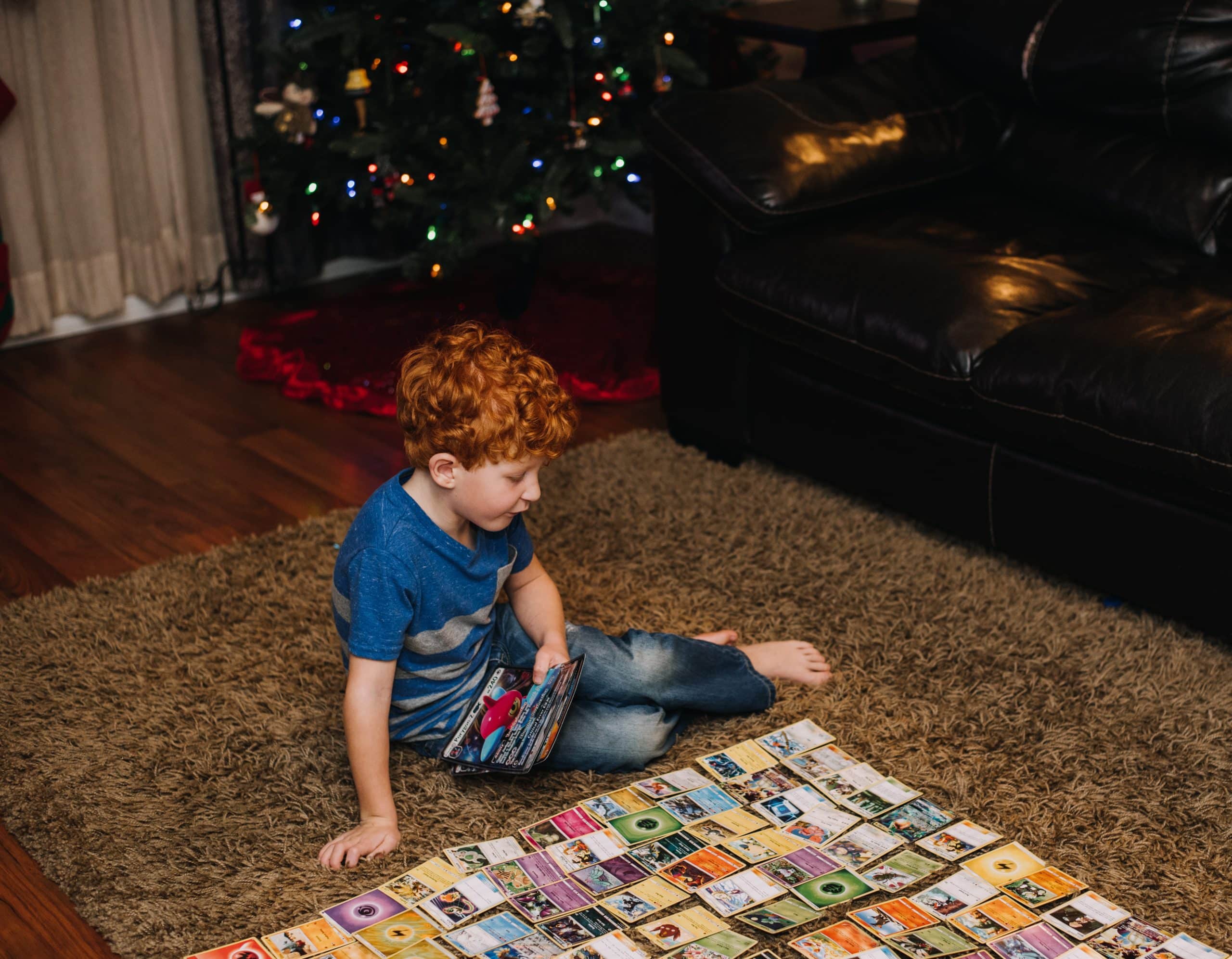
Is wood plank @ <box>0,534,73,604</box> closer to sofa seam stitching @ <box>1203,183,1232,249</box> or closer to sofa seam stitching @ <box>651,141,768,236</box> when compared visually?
sofa seam stitching @ <box>651,141,768,236</box>

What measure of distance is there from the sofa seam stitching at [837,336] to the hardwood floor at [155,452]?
546 mm

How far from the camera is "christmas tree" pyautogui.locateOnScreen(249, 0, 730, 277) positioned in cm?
321

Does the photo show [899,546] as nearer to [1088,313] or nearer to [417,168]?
[1088,313]

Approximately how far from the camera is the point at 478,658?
175cm

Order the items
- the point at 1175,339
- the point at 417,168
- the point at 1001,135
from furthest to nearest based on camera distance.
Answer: the point at 417,168, the point at 1001,135, the point at 1175,339

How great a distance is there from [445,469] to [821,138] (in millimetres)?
1321

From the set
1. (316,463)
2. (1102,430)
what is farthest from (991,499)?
(316,463)

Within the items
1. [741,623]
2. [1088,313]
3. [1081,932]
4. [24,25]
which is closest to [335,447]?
[741,623]

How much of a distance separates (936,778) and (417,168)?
85.3 inches

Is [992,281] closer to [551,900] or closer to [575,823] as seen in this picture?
[575,823]

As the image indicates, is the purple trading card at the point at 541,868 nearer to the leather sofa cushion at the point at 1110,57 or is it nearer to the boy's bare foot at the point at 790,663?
the boy's bare foot at the point at 790,663

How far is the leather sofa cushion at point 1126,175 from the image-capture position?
2463 mm

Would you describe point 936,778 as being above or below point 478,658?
below

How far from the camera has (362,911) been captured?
1.47 m
